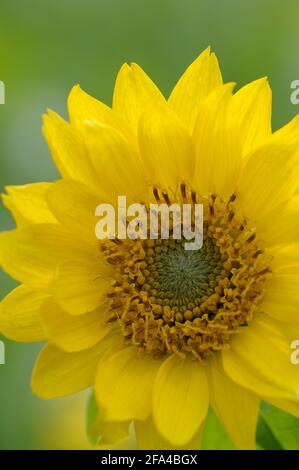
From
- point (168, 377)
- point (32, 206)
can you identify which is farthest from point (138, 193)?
point (168, 377)

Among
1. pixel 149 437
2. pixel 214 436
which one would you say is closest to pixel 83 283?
pixel 149 437

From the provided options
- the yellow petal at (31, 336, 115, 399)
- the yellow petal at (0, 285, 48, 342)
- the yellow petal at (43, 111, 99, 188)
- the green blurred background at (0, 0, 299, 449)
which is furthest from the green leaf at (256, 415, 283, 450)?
the green blurred background at (0, 0, 299, 449)

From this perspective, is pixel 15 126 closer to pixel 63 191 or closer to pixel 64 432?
pixel 64 432

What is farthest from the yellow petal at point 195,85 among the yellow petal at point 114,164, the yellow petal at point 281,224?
the yellow petal at point 281,224

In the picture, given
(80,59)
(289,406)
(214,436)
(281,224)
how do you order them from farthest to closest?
1. (80,59)
2. (214,436)
3. (281,224)
4. (289,406)

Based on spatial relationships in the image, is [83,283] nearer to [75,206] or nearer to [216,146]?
[75,206]
